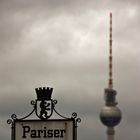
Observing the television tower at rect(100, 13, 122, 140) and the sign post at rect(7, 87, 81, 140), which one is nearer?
the sign post at rect(7, 87, 81, 140)

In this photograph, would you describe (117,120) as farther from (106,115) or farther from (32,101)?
(32,101)

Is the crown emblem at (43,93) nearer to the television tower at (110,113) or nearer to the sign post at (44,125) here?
the sign post at (44,125)

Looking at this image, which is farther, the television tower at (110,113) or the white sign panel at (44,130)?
the television tower at (110,113)

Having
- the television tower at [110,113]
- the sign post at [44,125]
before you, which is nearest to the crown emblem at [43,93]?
the sign post at [44,125]

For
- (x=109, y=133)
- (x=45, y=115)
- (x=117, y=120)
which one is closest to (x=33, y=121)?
(x=45, y=115)

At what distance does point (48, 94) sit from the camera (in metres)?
14.0

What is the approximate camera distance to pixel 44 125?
14.0 meters

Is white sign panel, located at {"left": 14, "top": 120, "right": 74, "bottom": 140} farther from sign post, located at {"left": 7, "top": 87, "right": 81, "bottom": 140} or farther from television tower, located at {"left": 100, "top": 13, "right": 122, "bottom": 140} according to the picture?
television tower, located at {"left": 100, "top": 13, "right": 122, "bottom": 140}

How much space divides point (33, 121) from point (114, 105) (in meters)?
142

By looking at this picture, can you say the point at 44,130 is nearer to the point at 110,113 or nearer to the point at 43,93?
the point at 43,93

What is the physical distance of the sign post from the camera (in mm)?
13794

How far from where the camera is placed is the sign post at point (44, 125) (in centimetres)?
1379

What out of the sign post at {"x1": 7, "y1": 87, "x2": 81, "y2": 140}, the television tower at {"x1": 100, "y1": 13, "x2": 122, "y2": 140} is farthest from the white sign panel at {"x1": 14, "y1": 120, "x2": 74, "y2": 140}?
the television tower at {"x1": 100, "y1": 13, "x2": 122, "y2": 140}

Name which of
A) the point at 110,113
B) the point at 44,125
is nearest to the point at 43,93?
the point at 44,125
